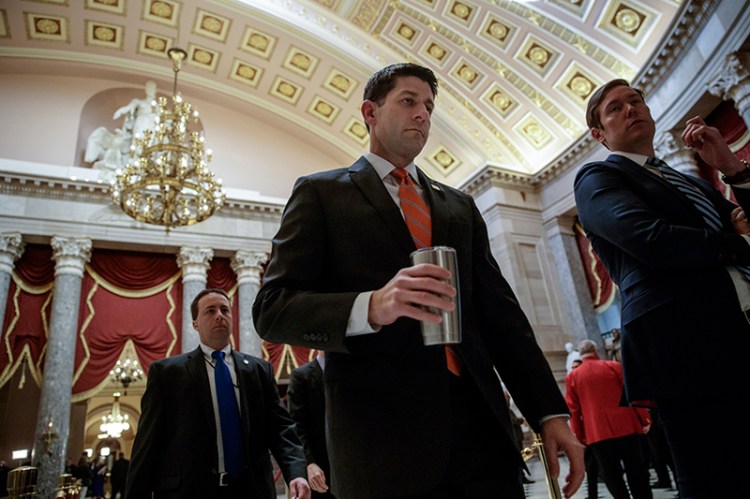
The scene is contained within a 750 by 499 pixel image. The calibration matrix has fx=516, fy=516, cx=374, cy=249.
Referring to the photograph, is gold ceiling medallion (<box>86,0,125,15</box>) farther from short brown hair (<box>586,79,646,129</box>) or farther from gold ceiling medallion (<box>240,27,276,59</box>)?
short brown hair (<box>586,79,646,129</box>)

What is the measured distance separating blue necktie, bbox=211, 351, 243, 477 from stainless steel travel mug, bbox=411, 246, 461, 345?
193 centimetres

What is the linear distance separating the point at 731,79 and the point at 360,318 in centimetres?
777

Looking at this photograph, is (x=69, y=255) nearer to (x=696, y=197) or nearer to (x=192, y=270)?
(x=192, y=270)

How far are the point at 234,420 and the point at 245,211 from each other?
10.4m

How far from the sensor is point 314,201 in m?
1.35

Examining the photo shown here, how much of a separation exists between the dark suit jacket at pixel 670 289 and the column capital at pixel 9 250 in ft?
37.2

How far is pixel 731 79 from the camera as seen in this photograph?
676 centimetres

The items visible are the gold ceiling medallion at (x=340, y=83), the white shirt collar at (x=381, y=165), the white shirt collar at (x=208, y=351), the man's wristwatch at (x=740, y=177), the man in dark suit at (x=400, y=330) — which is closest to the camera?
the man in dark suit at (x=400, y=330)

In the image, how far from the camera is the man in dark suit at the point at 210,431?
2.39m

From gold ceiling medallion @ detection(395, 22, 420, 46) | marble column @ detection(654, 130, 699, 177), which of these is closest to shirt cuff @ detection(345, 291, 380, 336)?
marble column @ detection(654, 130, 699, 177)

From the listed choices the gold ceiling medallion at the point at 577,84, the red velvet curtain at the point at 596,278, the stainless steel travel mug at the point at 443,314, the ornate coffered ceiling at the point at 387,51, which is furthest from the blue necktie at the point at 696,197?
the gold ceiling medallion at the point at 577,84

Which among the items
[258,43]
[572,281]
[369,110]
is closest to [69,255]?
[258,43]

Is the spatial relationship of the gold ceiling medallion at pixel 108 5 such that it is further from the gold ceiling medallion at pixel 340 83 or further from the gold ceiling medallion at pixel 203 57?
the gold ceiling medallion at pixel 340 83

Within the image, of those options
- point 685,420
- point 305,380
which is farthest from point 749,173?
point 305,380
